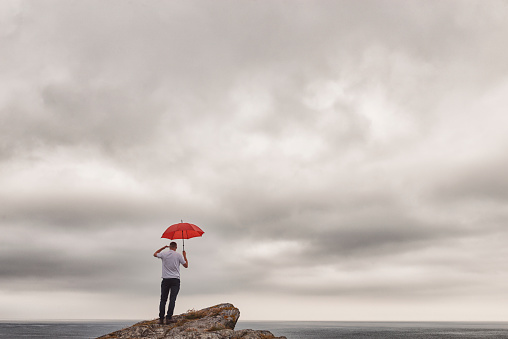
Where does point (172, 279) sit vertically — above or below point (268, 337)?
above

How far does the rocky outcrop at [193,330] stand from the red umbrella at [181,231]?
13.0ft

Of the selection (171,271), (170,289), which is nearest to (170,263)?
(171,271)

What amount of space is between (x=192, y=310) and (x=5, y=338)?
633 feet

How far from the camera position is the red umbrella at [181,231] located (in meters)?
19.1

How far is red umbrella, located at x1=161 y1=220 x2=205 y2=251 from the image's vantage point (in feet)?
62.7

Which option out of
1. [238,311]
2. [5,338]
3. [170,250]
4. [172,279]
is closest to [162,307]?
[172,279]

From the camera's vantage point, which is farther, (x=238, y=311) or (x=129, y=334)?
(x=238, y=311)

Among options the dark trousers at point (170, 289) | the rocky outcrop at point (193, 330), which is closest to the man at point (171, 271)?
the dark trousers at point (170, 289)

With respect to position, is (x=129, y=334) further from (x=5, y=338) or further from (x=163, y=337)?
(x=5, y=338)

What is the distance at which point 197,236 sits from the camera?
1938 cm

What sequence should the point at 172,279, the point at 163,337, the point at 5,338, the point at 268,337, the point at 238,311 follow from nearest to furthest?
1. the point at 163,337
2. the point at 268,337
3. the point at 172,279
4. the point at 238,311
5. the point at 5,338

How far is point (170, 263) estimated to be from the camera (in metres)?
19.0

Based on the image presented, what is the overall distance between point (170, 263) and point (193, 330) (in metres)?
3.59

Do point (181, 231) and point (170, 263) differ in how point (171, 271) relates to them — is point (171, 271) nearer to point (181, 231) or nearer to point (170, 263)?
point (170, 263)
